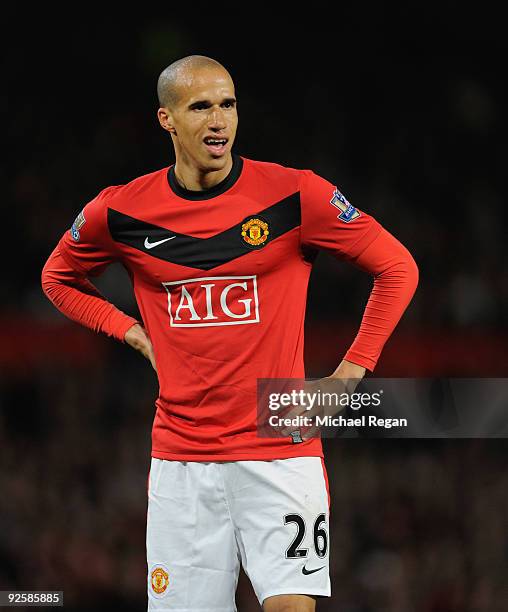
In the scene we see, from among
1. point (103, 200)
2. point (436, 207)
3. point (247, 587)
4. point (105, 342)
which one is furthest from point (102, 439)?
point (103, 200)

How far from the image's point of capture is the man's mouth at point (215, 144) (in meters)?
3.78

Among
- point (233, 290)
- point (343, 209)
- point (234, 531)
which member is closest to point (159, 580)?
point (234, 531)

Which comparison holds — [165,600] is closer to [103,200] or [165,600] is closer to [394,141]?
[103,200]

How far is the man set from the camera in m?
3.70

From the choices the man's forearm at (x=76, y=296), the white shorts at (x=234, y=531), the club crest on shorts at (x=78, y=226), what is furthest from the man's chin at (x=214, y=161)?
the white shorts at (x=234, y=531)

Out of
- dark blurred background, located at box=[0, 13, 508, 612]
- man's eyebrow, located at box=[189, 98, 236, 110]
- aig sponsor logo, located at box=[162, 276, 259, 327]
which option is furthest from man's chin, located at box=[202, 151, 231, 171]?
dark blurred background, located at box=[0, 13, 508, 612]

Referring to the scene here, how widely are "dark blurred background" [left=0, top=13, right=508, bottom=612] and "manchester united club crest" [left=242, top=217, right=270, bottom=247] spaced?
3.47 metres

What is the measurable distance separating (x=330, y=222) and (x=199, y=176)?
451 millimetres

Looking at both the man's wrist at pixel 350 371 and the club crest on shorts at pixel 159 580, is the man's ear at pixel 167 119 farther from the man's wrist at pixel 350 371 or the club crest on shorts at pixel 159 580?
the club crest on shorts at pixel 159 580

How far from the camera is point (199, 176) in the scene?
12.7 feet

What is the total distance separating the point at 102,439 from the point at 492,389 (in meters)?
3.00

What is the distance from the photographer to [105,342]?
7.78 m

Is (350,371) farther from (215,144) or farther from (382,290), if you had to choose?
(215,144)

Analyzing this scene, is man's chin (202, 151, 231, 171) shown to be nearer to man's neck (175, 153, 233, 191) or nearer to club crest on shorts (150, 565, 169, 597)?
man's neck (175, 153, 233, 191)
